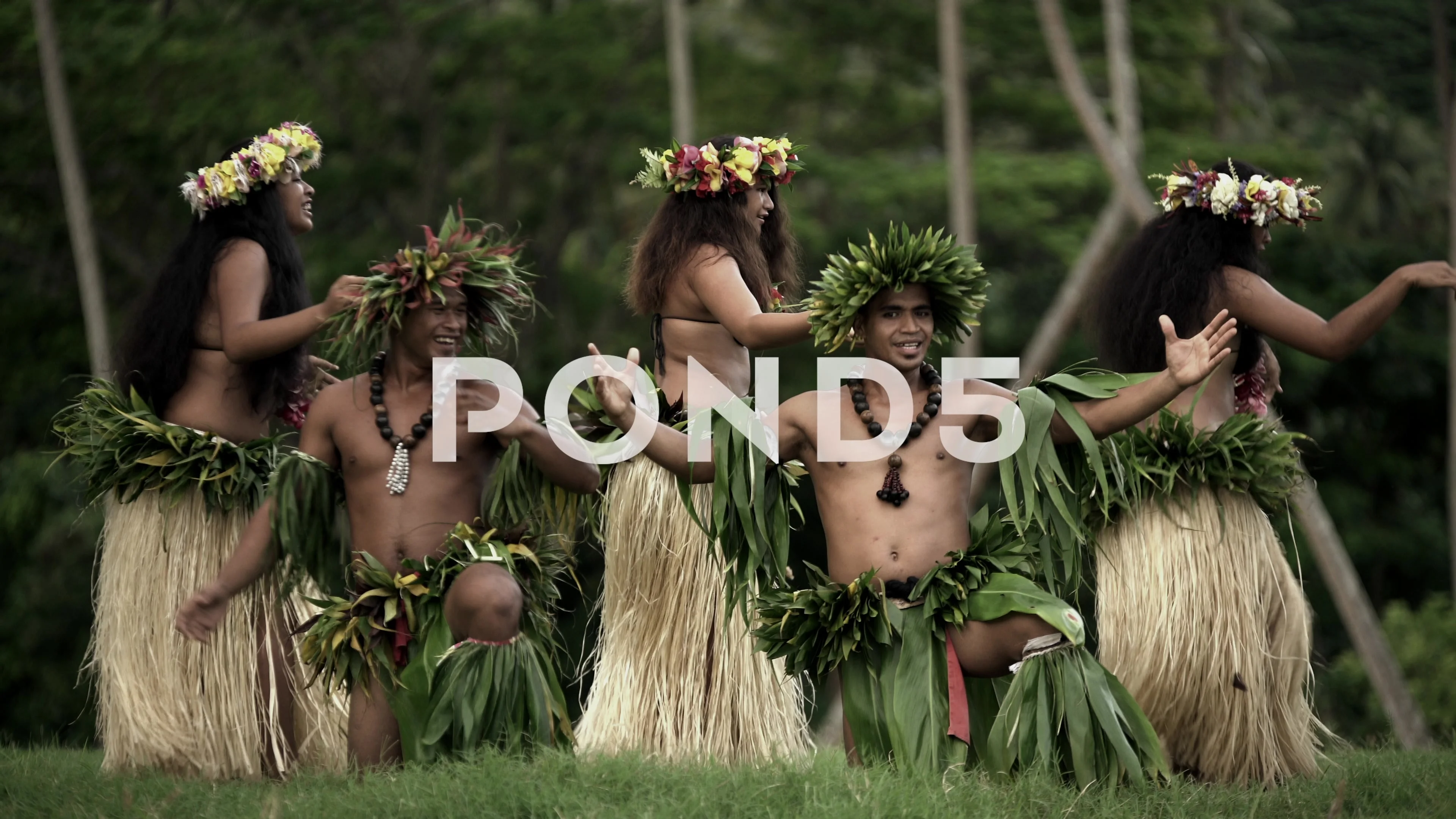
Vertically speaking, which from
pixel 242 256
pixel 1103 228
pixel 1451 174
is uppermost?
pixel 1451 174

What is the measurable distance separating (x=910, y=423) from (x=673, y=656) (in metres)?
1.00

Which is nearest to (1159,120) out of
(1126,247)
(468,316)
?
(1126,247)

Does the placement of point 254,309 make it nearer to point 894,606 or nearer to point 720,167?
point 720,167

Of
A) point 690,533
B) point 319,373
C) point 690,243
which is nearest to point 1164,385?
point 690,533

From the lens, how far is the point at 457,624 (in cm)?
380

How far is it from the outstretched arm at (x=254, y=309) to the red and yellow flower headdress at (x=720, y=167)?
944mm

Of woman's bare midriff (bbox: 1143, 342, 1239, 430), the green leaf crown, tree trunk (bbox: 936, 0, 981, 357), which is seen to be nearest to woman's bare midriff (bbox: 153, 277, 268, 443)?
the green leaf crown

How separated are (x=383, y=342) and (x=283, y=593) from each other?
673 millimetres

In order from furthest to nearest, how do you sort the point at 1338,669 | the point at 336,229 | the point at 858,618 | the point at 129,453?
the point at 336,229 < the point at 1338,669 < the point at 129,453 < the point at 858,618

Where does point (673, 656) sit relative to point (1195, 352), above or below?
below

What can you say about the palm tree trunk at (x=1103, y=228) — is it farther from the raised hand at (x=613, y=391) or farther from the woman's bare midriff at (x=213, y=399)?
the raised hand at (x=613, y=391)

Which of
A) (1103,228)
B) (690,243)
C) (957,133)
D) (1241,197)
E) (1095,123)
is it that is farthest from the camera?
(957,133)

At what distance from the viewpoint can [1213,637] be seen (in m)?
4.03

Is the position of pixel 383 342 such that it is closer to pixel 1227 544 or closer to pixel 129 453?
pixel 129 453
